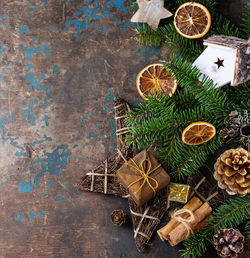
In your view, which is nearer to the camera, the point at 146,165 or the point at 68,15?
the point at 146,165

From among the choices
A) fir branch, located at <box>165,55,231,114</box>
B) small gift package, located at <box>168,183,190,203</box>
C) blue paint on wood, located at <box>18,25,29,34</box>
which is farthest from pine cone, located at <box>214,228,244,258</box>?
blue paint on wood, located at <box>18,25,29,34</box>

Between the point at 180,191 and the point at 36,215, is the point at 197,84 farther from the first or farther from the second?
the point at 36,215

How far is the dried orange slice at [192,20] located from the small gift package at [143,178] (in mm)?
640

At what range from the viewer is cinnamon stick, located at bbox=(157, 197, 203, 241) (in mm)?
1481

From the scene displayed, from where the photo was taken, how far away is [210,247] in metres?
1.54

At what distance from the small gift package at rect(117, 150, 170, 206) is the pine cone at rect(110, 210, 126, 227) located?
14cm

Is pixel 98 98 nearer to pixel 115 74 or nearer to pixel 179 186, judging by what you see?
pixel 115 74

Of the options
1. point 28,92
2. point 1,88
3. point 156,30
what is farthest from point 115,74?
point 1,88

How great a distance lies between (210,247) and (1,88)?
1.54 m

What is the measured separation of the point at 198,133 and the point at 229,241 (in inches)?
22.2

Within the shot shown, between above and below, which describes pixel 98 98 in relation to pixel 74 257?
above

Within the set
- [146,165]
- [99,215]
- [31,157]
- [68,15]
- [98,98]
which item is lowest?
Answer: [99,215]

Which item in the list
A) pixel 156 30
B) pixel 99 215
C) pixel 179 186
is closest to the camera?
pixel 156 30

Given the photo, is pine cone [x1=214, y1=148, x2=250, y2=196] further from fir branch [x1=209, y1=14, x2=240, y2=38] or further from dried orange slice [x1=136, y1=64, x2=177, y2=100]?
fir branch [x1=209, y1=14, x2=240, y2=38]
